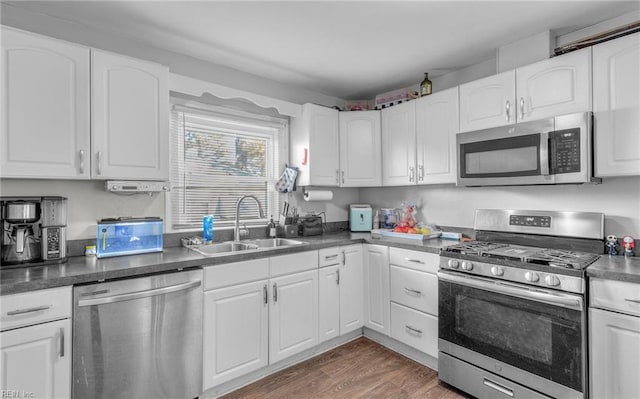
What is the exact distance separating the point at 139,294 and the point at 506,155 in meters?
2.51

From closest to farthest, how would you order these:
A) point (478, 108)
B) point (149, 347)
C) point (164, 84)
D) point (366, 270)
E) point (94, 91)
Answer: point (149, 347)
point (94, 91)
point (164, 84)
point (478, 108)
point (366, 270)

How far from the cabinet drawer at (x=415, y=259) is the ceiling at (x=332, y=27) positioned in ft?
5.26

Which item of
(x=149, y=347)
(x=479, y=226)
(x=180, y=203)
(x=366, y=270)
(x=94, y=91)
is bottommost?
(x=149, y=347)

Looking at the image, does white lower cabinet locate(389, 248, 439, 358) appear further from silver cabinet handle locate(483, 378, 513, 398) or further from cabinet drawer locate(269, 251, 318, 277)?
cabinet drawer locate(269, 251, 318, 277)

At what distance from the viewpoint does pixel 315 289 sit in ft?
8.44

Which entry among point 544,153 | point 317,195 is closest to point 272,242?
point 317,195

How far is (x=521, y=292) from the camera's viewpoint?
6.06ft

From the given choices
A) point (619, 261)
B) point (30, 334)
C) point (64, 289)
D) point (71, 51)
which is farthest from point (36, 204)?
point (619, 261)

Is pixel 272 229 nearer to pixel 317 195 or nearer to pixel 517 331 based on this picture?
pixel 317 195

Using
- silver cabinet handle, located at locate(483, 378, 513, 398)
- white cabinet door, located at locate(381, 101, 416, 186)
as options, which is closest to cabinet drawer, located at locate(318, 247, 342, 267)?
white cabinet door, located at locate(381, 101, 416, 186)

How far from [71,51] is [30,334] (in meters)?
1.53

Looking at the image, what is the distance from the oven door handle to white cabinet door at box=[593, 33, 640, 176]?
0.80 m

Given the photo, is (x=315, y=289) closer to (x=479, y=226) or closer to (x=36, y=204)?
(x=479, y=226)

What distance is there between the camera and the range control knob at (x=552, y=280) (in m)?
1.73
